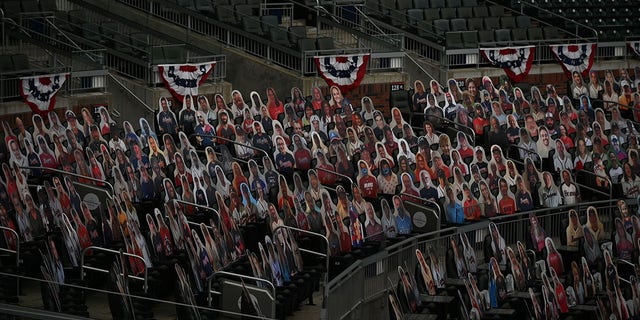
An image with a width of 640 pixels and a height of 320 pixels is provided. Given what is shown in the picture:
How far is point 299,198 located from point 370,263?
252cm

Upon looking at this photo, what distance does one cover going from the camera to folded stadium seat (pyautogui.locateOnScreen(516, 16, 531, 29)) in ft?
109

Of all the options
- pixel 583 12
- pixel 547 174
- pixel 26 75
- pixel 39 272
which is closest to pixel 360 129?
pixel 547 174

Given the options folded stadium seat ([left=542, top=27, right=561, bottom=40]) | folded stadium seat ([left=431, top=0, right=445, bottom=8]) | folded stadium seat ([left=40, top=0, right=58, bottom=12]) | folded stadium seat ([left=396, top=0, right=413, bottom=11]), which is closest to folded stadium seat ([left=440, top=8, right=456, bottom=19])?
folded stadium seat ([left=431, top=0, right=445, bottom=8])

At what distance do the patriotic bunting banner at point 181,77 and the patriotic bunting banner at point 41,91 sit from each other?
2.36 metres

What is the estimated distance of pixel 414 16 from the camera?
32469mm

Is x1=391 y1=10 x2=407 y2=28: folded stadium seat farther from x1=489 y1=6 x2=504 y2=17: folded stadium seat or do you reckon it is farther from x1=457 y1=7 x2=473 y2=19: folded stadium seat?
x1=489 y1=6 x2=504 y2=17: folded stadium seat

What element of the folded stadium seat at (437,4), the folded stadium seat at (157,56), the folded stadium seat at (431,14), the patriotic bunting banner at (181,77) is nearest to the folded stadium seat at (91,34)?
the folded stadium seat at (157,56)

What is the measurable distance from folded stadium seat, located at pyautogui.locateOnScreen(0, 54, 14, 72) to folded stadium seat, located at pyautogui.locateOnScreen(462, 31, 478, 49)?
9.71 m

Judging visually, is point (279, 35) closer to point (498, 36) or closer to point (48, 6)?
point (48, 6)

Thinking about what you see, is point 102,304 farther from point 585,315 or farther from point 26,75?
point 26,75

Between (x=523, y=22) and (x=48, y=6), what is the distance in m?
10.2

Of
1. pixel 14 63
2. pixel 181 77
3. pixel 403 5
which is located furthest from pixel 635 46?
pixel 14 63

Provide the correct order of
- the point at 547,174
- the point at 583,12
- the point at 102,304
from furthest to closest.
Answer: the point at 583,12 < the point at 547,174 < the point at 102,304

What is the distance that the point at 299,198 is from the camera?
21938 millimetres
